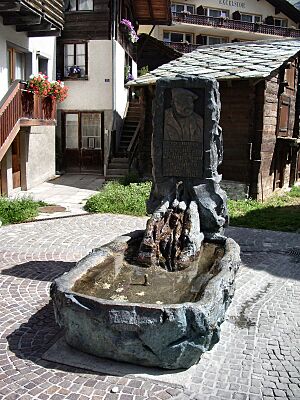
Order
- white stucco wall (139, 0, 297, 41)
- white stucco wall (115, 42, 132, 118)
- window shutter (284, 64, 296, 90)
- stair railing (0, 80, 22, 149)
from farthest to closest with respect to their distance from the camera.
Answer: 1. white stucco wall (139, 0, 297, 41)
2. white stucco wall (115, 42, 132, 118)
3. window shutter (284, 64, 296, 90)
4. stair railing (0, 80, 22, 149)

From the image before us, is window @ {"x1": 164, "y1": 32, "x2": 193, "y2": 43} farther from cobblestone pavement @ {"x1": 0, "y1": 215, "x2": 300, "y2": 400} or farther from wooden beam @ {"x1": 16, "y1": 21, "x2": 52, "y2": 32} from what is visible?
cobblestone pavement @ {"x1": 0, "y1": 215, "x2": 300, "y2": 400}

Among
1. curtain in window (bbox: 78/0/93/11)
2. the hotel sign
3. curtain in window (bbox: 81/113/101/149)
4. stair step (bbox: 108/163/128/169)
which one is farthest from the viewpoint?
the hotel sign

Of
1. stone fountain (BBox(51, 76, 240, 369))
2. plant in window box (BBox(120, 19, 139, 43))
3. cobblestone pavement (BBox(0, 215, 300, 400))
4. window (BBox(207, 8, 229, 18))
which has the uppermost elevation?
window (BBox(207, 8, 229, 18))

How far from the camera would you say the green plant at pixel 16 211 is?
1155cm

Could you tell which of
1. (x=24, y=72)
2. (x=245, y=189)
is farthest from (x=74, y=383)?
(x=24, y=72)

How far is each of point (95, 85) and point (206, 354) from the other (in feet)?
53.8

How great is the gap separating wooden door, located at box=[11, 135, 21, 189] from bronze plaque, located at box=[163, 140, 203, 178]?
30.5 feet

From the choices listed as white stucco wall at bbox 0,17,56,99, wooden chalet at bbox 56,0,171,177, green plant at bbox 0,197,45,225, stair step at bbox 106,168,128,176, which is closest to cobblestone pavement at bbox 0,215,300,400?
green plant at bbox 0,197,45,225

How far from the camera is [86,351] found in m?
5.02

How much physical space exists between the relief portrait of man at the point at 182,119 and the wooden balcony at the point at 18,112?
6291mm

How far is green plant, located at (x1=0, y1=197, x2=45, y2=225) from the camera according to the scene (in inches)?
455

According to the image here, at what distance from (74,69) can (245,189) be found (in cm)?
952

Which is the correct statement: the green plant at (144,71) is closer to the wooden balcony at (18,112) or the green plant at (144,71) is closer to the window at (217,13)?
the wooden balcony at (18,112)

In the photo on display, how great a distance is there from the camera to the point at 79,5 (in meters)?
19.5
